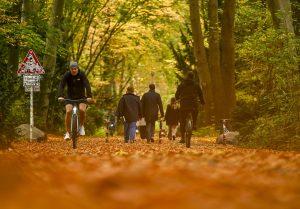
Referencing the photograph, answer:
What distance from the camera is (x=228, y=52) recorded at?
27.7 m

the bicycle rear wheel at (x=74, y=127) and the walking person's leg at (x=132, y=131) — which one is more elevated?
the bicycle rear wheel at (x=74, y=127)

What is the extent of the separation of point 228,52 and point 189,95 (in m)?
11.4

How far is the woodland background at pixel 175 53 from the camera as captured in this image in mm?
15328

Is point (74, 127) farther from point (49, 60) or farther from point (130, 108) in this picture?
point (49, 60)

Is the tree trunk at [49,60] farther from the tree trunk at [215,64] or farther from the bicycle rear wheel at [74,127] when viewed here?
the bicycle rear wheel at [74,127]

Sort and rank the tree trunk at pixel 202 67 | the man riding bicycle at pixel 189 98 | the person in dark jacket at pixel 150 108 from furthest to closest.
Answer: the tree trunk at pixel 202 67 → the person in dark jacket at pixel 150 108 → the man riding bicycle at pixel 189 98

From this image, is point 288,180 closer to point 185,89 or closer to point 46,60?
point 185,89

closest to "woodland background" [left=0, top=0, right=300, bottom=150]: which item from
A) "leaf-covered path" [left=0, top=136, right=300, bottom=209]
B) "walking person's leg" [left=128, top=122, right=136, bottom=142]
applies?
"walking person's leg" [left=128, top=122, right=136, bottom=142]

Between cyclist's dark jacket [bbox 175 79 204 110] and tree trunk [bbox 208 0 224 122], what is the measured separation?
1167 centimetres

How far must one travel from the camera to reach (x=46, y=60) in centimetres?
2647

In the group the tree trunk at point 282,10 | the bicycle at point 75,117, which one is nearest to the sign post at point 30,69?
the bicycle at point 75,117

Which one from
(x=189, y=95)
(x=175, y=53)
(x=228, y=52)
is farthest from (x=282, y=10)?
(x=175, y=53)

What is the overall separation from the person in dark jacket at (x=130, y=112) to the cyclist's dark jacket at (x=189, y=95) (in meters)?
3.31

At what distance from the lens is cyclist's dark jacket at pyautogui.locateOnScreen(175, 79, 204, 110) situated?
16.5 metres
